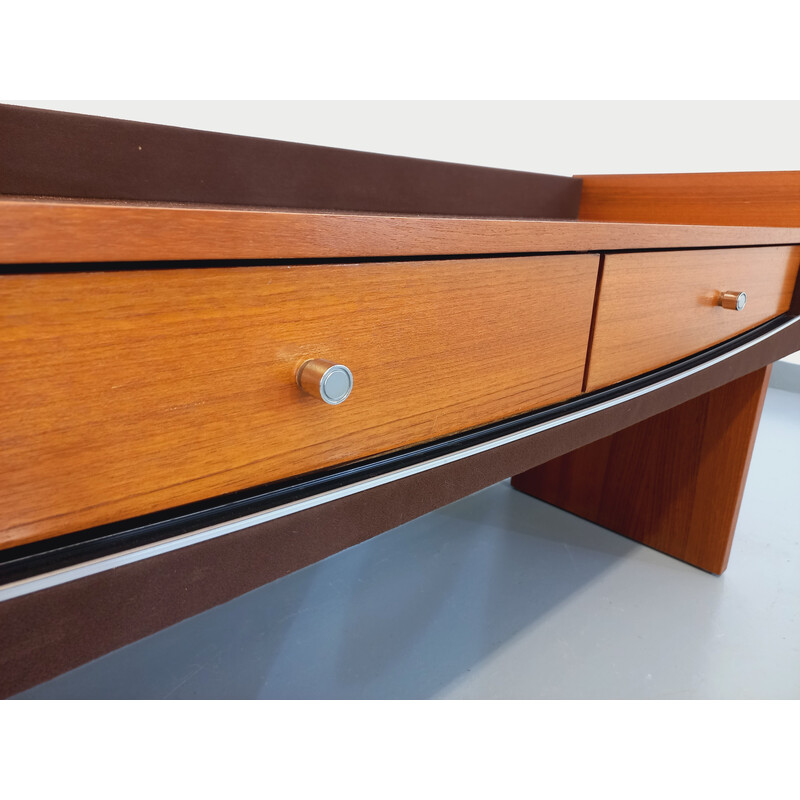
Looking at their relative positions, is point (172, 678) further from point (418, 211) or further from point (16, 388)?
point (418, 211)

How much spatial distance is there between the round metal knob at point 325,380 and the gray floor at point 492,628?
0.60 metres

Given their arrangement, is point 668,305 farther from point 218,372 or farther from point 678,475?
point 678,475

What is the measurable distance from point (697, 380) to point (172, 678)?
0.77 m

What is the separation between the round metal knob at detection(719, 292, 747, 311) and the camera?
2.29ft

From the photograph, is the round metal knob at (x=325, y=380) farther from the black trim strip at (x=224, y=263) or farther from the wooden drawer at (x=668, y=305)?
the wooden drawer at (x=668, y=305)

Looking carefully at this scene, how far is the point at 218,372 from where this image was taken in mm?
292

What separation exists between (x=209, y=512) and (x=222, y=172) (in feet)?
1.95

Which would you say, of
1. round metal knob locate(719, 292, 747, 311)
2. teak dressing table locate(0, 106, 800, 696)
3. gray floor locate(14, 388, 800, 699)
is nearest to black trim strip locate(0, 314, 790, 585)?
teak dressing table locate(0, 106, 800, 696)

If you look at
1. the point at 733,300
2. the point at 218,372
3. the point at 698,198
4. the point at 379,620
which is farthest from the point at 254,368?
the point at 698,198

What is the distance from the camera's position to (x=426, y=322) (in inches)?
14.9

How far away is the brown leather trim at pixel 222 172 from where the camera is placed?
62 centimetres

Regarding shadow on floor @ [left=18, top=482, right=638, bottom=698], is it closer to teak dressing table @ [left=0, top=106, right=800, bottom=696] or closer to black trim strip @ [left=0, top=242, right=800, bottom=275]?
teak dressing table @ [left=0, top=106, right=800, bottom=696]

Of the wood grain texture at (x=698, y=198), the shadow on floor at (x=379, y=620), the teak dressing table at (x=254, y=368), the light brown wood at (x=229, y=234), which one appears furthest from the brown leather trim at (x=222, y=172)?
the shadow on floor at (x=379, y=620)

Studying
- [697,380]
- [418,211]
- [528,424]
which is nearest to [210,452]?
[528,424]
